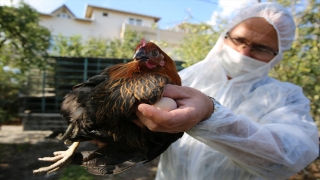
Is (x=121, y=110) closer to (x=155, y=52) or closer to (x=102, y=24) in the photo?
(x=155, y=52)

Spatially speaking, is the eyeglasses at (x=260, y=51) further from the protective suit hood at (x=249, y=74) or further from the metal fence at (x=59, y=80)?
the metal fence at (x=59, y=80)

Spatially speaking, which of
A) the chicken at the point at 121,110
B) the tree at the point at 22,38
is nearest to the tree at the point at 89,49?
the tree at the point at 22,38

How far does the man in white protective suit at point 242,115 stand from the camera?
1.18m

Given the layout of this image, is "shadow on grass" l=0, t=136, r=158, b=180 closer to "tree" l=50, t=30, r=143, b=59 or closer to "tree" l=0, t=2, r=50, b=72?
"tree" l=0, t=2, r=50, b=72

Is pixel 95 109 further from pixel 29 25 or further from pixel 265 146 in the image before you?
pixel 29 25

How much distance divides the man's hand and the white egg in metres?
0.03

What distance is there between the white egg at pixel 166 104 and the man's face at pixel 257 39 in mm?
1336

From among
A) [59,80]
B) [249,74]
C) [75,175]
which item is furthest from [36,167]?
[249,74]

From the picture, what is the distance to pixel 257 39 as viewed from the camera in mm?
2041

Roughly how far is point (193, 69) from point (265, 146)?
1.13m

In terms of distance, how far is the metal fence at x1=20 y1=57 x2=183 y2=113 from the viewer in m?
8.31

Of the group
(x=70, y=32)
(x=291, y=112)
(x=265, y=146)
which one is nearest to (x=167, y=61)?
(x=265, y=146)

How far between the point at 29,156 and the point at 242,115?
20.6ft

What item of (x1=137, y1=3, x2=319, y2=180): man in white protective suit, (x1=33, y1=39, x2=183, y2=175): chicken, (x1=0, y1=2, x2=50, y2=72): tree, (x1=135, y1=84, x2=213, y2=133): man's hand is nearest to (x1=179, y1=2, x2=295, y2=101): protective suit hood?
(x1=137, y1=3, x2=319, y2=180): man in white protective suit
